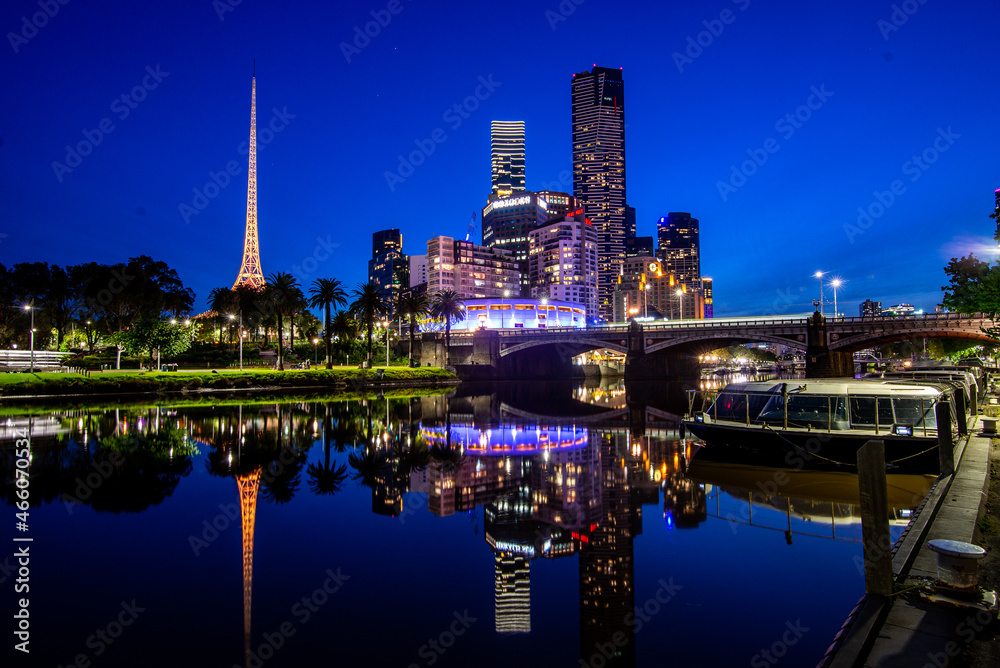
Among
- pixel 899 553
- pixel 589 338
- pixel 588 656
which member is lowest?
pixel 588 656

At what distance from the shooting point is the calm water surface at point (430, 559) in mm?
8961

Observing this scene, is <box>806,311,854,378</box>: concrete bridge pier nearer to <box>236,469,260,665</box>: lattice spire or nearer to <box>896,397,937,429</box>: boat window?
<box>896,397,937,429</box>: boat window

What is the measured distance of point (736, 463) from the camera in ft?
75.8

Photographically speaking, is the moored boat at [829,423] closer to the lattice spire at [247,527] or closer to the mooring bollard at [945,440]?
the mooring bollard at [945,440]

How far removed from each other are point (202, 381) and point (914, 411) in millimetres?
67016

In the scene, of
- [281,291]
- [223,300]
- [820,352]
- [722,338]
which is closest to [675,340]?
[722,338]

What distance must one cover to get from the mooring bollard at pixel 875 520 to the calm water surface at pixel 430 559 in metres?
1.46

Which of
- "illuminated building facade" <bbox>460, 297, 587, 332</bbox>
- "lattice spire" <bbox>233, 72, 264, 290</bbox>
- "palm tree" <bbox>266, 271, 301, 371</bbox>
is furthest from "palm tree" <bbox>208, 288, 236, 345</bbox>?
"illuminated building facade" <bbox>460, 297, 587, 332</bbox>

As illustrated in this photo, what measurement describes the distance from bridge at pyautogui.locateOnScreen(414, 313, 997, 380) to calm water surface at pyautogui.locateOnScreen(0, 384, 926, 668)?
66.7 meters

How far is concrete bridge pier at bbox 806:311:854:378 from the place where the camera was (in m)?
79.5

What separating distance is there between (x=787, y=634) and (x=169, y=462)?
23972 mm

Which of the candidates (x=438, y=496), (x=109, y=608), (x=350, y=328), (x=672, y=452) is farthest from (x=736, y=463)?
(x=350, y=328)

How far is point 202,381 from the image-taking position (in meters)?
65.8

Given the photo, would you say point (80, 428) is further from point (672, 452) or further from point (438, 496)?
point (672, 452)
